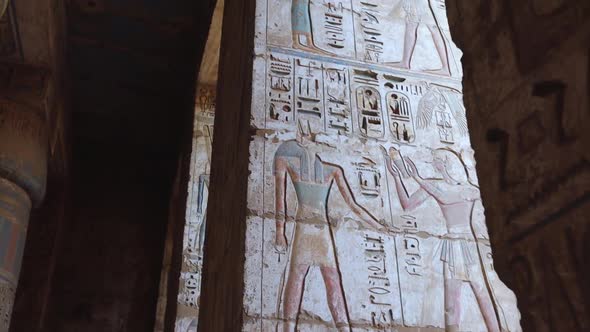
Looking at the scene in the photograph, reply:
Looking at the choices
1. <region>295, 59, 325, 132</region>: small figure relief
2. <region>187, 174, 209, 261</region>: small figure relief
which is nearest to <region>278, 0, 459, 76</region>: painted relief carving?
<region>295, 59, 325, 132</region>: small figure relief

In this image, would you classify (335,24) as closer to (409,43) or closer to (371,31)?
(371,31)

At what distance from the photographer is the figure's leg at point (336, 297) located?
261cm

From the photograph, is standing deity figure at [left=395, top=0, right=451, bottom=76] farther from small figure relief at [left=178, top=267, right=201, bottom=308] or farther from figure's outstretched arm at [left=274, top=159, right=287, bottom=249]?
small figure relief at [left=178, top=267, right=201, bottom=308]

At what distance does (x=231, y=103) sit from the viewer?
3883 mm

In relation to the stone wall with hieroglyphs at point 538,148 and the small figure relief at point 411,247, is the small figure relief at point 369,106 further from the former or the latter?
the stone wall with hieroglyphs at point 538,148

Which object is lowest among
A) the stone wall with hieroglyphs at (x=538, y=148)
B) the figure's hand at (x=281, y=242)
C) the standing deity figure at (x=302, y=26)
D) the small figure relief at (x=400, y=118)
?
the stone wall with hieroglyphs at (x=538, y=148)

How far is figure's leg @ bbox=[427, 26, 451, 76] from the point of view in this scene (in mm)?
3664

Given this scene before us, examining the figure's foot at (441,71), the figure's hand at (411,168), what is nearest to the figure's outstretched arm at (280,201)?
the figure's hand at (411,168)

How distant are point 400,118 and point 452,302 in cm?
108

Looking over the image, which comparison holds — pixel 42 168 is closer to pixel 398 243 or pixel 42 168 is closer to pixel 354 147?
pixel 354 147

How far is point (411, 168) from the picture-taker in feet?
10.6

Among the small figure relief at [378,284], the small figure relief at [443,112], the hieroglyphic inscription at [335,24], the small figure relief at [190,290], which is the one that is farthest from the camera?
the small figure relief at [190,290]

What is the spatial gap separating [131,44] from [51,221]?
229 centimetres

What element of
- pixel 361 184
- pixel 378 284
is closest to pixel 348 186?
pixel 361 184
